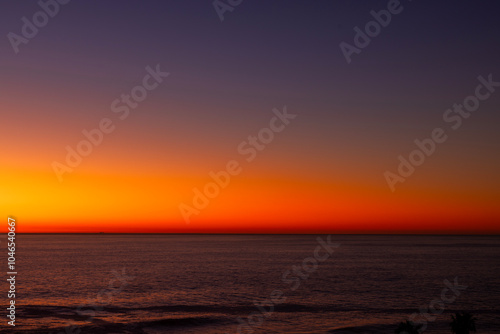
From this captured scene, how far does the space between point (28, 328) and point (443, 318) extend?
39072 millimetres

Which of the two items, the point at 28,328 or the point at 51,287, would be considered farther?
the point at 51,287

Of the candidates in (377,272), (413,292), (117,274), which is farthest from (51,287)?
(377,272)

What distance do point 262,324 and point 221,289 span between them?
24.9 metres

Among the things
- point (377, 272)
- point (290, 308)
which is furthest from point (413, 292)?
point (377, 272)

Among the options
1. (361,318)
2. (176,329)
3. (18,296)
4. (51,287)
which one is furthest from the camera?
(51,287)

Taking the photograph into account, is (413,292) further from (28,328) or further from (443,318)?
(28,328)

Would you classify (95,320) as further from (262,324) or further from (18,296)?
(18,296)

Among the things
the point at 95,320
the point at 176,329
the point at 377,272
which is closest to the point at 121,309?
the point at 95,320

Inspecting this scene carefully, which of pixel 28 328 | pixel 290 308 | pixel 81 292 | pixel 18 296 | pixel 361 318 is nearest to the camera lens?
pixel 28 328

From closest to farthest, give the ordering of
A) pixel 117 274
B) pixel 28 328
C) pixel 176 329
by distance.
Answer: pixel 28 328, pixel 176 329, pixel 117 274

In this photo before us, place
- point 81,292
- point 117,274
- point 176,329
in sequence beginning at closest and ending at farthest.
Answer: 1. point 176,329
2. point 81,292
3. point 117,274

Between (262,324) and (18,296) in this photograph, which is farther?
(18,296)

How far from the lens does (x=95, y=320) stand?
154ft

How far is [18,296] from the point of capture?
61031mm
